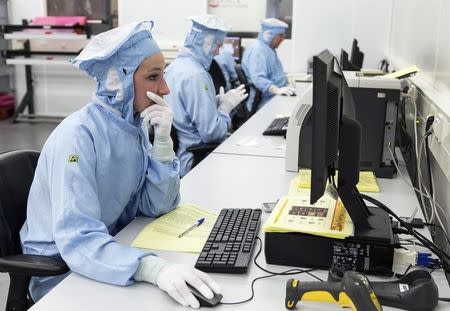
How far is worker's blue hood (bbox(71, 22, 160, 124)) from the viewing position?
136 cm

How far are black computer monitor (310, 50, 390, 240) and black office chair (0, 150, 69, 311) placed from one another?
2.29 feet

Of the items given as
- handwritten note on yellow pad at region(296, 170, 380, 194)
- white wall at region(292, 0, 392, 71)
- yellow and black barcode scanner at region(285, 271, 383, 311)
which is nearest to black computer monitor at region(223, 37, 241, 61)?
white wall at region(292, 0, 392, 71)

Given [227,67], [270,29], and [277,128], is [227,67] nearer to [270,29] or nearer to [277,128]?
[270,29]

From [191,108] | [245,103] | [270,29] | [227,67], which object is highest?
[270,29]

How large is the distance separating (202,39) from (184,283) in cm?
235

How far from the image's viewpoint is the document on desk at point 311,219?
3.93 ft

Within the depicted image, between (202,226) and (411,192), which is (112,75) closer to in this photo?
(202,226)

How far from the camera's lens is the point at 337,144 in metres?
1.16

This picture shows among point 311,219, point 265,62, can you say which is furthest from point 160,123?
point 265,62

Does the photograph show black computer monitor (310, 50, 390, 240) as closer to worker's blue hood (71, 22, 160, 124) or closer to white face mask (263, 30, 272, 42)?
worker's blue hood (71, 22, 160, 124)

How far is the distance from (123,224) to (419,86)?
141 cm

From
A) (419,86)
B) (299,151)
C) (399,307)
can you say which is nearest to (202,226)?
(399,307)

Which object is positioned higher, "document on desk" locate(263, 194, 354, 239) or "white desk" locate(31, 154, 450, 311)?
"document on desk" locate(263, 194, 354, 239)

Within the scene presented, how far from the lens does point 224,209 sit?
1549 millimetres
